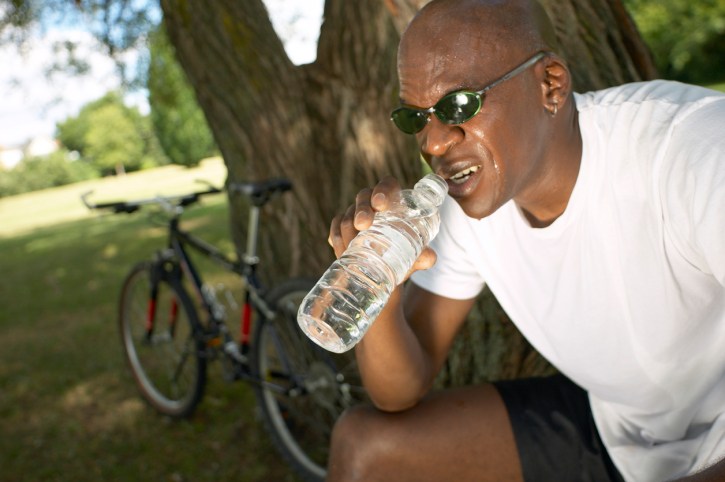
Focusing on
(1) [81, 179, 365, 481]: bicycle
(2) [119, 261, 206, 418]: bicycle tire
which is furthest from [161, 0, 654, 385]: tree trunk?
→ (2) [119, 261, 206, 418]: bicycle tire

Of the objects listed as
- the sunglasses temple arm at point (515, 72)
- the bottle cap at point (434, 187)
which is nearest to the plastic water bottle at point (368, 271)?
the bottle cap at point (434, 187)

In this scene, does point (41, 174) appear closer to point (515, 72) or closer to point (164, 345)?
point (164, 345)

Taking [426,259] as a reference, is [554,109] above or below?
above

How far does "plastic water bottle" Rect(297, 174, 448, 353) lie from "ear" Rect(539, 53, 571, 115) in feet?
1.22

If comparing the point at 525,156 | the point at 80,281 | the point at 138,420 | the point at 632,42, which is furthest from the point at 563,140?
the point at 80,281

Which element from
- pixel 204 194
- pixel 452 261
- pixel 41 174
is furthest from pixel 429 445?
pixel 41 174

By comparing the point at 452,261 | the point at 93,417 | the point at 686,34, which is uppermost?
the point at 452,261

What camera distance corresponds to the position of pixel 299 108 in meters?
3.97

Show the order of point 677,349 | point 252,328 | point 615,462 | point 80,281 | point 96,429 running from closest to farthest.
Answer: point 677,349 < point 615,462 < point 252,328 < point 96,429 < point 80,281

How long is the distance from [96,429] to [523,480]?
370 cm

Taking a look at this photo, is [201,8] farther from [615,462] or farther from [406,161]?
[615,462]

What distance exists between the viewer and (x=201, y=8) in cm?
395

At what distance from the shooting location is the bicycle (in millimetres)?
3846

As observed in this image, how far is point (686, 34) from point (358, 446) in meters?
45.1
